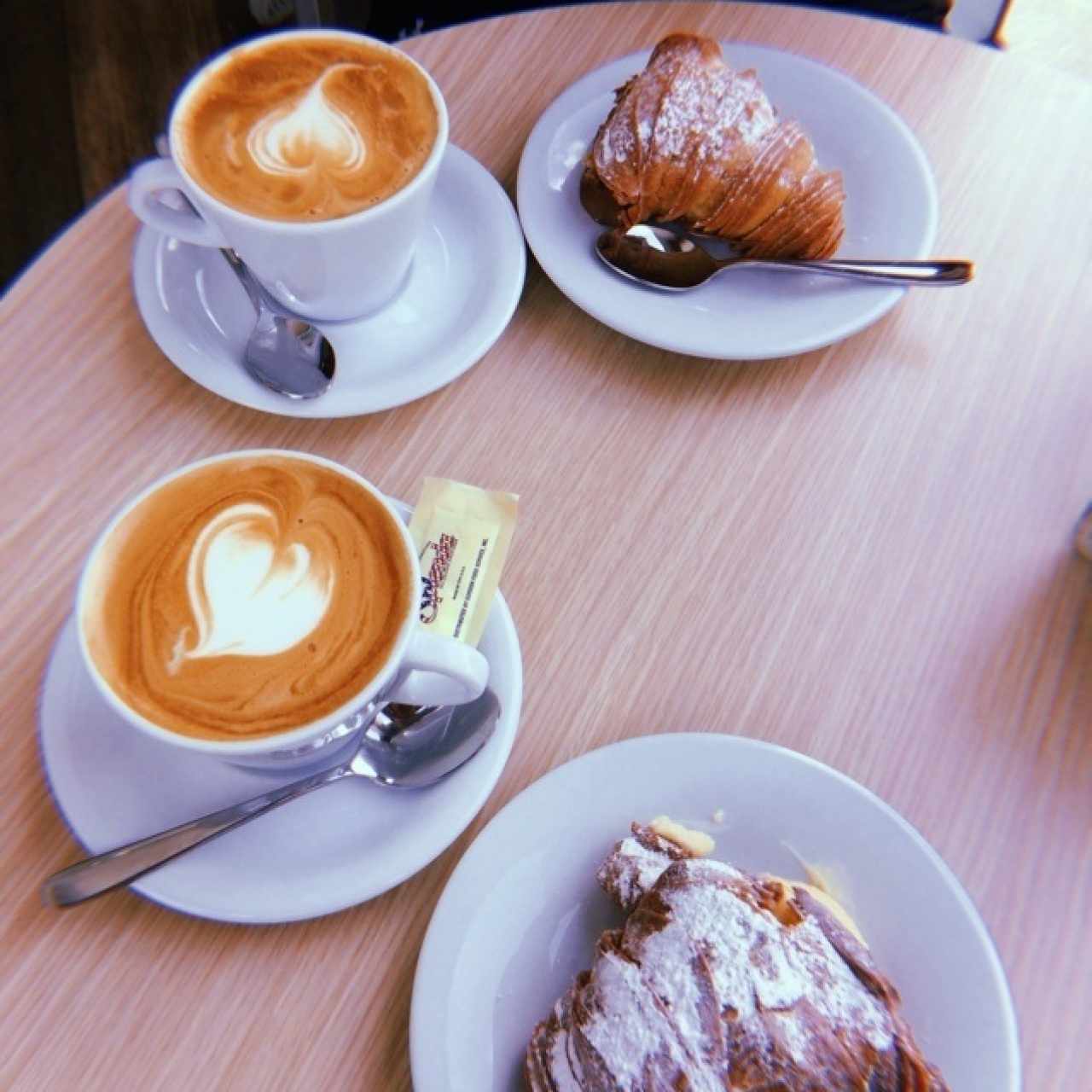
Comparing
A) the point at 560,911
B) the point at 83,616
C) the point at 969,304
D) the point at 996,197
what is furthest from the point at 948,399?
the point at 83,616

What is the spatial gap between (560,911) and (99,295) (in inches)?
28.3

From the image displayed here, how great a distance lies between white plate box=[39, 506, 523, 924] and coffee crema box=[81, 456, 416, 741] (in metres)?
0.11

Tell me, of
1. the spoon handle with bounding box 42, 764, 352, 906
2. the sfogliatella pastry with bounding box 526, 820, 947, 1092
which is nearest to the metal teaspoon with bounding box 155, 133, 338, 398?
the spoon handle with bounding box 42, 764, 352, 906

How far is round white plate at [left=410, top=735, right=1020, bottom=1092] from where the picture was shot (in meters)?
0.65

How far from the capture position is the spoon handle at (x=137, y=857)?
2.13 feet

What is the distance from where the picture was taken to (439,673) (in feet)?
2.29

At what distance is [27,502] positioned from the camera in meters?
0.87

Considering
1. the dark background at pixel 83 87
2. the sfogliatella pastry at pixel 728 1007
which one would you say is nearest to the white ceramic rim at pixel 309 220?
the sfogliatella pastry at pixel 728 1007

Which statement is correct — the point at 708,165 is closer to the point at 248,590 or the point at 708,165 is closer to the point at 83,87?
the point at 248,590

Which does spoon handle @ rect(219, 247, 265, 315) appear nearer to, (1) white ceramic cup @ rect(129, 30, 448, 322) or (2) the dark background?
(1) white ceramic cup @ rect(129, 30, 448, 322)

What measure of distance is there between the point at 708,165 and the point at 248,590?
610 mm

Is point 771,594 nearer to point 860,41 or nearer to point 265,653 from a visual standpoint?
point 265,653

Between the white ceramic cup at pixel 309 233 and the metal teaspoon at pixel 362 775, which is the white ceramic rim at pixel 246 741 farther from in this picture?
the white ceramic cup at pixel 309 233

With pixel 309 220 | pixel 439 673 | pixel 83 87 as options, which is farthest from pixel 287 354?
pixel 83 87
